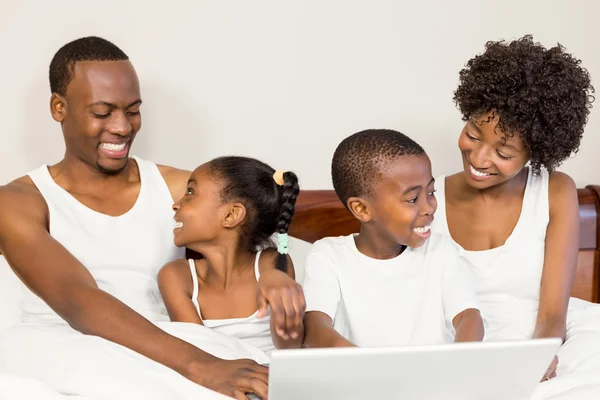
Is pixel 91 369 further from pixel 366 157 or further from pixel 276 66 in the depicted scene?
pixel 276 66

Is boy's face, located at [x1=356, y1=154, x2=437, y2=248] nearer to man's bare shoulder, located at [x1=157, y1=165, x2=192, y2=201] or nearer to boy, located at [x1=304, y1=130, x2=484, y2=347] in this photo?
boy, located at [x1=304, y1=130, x2=484, y2=347]

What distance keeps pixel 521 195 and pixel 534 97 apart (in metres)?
0.28

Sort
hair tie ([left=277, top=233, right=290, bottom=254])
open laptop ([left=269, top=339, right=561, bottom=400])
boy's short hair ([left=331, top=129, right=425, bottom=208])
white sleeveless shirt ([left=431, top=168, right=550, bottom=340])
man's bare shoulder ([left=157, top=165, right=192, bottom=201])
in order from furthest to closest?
man's bare shoulder ([left=157, top=165, right=192, bottom=201]) < white sleeveless shirt ([left=431, top=168, right=550, bottom=340]) < hair tie ([left=277, top=233, right=290, bottom=254]) < boy's short hair ([left=331, top=129, right=425, bottom=208]) < open laptop ([left=269, top=339, right=561, bottom=400])

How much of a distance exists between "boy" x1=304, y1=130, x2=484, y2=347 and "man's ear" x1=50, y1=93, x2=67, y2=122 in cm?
72

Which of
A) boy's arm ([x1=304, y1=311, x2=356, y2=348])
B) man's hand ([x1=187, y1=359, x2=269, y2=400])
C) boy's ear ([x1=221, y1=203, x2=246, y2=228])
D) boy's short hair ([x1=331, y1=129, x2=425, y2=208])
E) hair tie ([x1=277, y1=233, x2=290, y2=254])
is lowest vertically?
man's hand ([x1=187, y1=359, x2=269, y2=400])

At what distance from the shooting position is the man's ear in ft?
7.06

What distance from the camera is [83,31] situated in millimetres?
2529

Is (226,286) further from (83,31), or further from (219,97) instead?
(83,31)

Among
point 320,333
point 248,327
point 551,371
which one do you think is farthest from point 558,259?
point 248,327

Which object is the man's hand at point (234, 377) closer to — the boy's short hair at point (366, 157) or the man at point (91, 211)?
the man at point (91, 211)

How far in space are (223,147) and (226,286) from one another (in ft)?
2.26

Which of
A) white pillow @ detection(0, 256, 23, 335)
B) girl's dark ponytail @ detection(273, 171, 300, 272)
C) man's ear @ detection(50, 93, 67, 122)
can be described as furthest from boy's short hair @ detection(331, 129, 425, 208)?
white pillow @ detection(0, 256, 23, 335)

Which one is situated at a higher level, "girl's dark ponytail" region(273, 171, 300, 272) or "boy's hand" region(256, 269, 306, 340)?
"girl's dark ponytail" region(273, 171, 300, 272)

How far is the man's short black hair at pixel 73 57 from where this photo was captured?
2.14m
